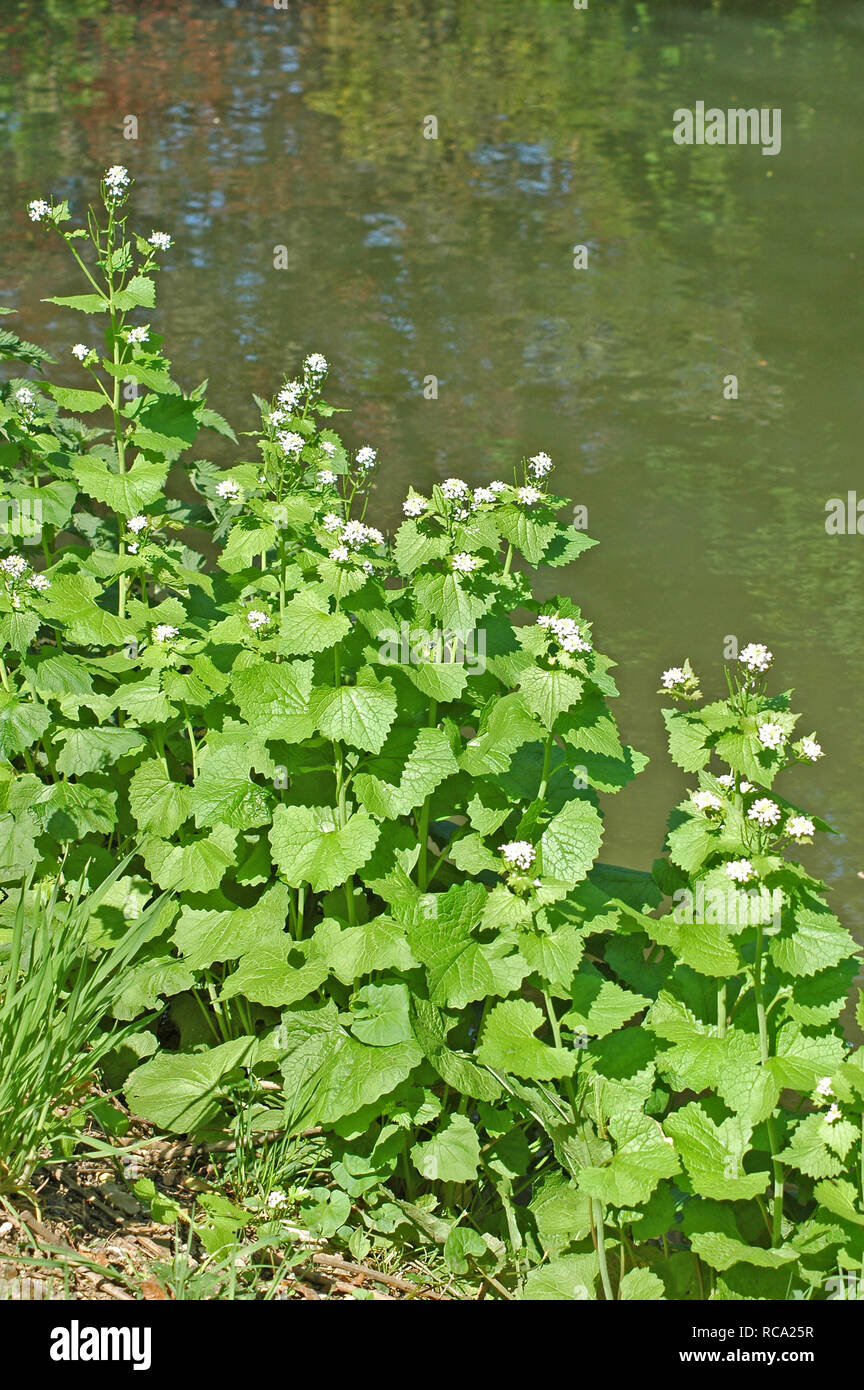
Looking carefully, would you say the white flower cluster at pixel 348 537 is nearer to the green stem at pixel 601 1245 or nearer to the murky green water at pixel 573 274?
the green stem at pixel 601 1245

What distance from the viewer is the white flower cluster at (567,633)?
7.44ft

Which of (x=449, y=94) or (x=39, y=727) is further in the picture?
(x=449, y=94)

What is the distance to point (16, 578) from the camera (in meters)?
2.75

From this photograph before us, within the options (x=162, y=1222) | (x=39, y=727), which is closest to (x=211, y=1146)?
(x=162, y=1222)

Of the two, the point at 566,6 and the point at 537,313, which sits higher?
the point at 566,6

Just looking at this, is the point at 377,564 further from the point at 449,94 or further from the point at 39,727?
the point at 449,94

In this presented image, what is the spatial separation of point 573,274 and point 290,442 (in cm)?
680

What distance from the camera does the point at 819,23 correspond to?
16.4m

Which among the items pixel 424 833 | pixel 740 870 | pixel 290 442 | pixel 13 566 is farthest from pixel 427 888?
pixel 13 566

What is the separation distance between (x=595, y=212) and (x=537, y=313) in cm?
238

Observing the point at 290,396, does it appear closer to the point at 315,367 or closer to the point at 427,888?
the point at 315,367

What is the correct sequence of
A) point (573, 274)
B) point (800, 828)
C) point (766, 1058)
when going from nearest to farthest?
1. point (800, 828)
2. point (766, 1058)
3. point (573, 274)
